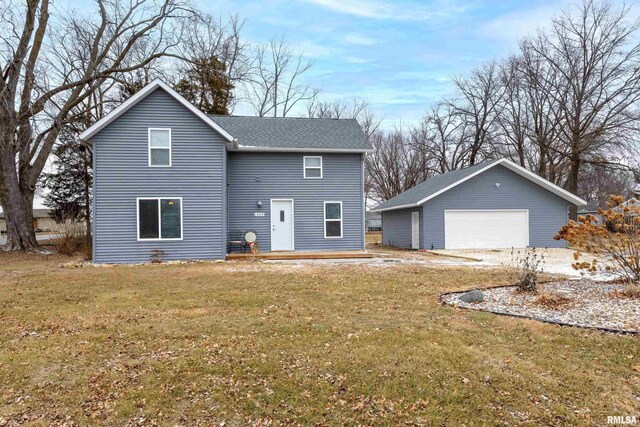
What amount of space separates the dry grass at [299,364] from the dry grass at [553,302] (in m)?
1.06

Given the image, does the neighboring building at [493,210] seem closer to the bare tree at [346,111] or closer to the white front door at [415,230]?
the white front door at [415,230]

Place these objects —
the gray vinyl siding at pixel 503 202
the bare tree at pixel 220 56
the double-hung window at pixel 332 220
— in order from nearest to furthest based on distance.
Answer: the double-hung window at pixel 332 220 < the gray vinyl siding at pixel 503 202 < the bare tree at pixel 220 56

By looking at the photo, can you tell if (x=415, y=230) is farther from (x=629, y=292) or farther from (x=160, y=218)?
(x=629, y=292)

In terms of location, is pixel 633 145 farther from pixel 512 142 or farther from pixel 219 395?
pixel 219 395

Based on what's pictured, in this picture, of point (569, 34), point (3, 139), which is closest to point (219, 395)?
point (3, 139)

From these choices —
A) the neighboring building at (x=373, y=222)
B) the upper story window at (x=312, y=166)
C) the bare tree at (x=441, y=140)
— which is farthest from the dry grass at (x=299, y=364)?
the neighboring building at (x=373, y=222)

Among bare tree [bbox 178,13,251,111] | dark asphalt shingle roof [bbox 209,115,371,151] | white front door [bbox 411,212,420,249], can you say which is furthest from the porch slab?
bare tree [bbox 178,13,251,111]

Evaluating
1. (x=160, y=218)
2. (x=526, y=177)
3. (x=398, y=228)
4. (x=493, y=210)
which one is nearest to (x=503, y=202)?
(x=493, y=210)

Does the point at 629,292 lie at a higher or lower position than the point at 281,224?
lower

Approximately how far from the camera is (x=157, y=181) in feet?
44.8

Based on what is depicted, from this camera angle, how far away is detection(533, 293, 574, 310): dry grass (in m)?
6.28

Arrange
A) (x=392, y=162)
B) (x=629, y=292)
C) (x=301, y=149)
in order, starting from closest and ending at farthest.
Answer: (x=629, y=292) → (x=301, y=149) → (x=392, y=162)

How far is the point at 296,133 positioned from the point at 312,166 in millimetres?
1867

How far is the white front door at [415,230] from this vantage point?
2044 cm
